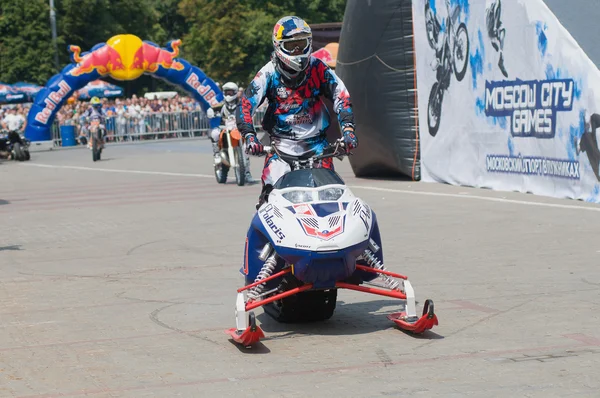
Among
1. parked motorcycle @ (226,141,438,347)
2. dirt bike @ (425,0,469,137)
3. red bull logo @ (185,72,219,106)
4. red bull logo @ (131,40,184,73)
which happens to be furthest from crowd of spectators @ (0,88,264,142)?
parked motorcycle @ (226,141,438,347)

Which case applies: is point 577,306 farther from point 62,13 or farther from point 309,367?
point 62,13

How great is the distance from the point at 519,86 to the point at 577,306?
321 inches

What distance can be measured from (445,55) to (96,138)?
15651 mm

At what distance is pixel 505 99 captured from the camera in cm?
1561

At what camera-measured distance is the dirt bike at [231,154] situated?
19531 mm

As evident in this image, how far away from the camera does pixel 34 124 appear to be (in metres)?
38.4

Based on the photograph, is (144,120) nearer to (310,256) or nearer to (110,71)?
(110,71)

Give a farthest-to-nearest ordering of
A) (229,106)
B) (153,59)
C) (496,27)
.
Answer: (153,59) < (229,106) < (496,27)

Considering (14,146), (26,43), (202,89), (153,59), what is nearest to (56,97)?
(153,59)

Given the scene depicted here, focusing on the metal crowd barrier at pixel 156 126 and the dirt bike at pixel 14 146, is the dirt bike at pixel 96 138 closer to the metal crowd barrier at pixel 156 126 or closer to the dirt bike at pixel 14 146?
the dirt bike at pixel 14 146

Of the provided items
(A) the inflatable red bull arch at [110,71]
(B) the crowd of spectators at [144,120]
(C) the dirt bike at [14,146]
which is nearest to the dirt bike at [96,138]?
(C) the dirt bike at [14,146]

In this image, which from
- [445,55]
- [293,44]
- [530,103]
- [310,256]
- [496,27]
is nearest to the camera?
[310,256]

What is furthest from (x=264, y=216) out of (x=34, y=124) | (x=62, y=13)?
(x=62, y=13)

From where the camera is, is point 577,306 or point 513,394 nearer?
point 513,394
